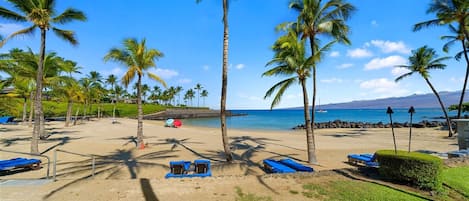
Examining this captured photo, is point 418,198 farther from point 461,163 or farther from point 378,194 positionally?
point 461,163

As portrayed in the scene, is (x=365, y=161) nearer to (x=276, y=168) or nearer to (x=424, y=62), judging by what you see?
(x=276, y=168)

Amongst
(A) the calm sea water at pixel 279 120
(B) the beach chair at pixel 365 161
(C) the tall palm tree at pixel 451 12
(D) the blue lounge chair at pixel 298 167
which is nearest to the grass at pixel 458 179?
(B) the beach chair at pixel 365 161

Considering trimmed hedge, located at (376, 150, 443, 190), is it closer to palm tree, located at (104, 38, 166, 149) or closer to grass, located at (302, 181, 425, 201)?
grass, located at (302, 181, 425, 201)

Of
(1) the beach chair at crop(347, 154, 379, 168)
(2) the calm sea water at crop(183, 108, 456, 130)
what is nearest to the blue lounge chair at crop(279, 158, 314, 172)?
(1) the beach chair at crop(347, 154, 379, 168)

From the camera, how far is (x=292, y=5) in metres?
12.6

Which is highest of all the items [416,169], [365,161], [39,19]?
[39,19]

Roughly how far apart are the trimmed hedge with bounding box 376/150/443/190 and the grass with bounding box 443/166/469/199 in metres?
0.74

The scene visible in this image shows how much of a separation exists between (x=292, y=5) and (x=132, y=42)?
10.0 meters

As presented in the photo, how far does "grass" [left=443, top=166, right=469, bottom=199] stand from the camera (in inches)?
247

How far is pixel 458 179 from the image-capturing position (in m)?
7.00

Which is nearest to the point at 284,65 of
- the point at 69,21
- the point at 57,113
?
the point at 69,21

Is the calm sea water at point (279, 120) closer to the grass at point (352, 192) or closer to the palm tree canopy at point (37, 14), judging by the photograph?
the palm tree canopy at point (37, 14)

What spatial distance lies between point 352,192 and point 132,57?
14.4m

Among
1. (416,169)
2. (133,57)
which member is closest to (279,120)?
(133,57)
